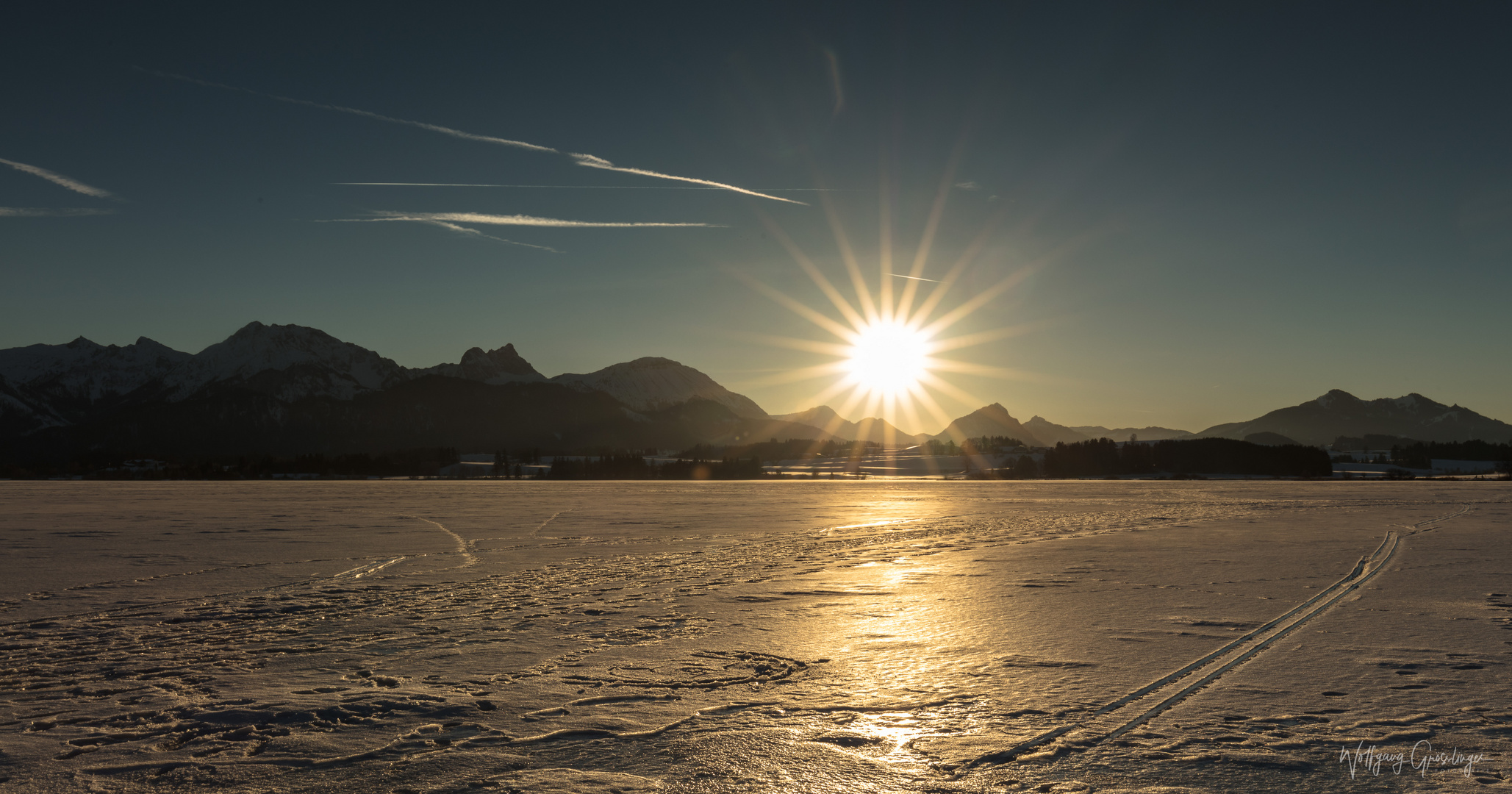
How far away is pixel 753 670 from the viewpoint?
9.34 meters

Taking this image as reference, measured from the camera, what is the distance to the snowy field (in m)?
6.29

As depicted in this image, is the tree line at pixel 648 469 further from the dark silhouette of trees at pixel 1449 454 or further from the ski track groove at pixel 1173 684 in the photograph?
the dark silhouette of trees at pixel 1449 454

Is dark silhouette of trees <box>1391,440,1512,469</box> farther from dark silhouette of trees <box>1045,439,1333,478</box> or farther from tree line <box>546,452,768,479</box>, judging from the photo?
tree line <box>546,452,768,479</box>

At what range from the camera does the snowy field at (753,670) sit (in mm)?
6289

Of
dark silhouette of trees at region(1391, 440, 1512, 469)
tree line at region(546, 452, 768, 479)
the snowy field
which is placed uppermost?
dark silhouette of trees at region(1391, 440, 1512, 469)

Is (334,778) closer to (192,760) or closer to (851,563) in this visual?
(192,760)

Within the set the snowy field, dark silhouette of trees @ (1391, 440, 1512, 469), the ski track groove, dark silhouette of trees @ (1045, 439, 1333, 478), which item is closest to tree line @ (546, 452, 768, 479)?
dark silhouette of trees @ (1045, 439, 1333, 478)

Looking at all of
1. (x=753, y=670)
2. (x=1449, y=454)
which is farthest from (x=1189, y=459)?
(x=753, y=670)

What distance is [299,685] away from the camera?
28.5 ft

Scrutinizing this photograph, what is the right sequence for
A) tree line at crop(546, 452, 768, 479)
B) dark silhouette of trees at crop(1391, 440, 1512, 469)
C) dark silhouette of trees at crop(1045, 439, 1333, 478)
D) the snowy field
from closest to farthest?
1. the snowy field
2. dark silhouette of trees at crop(1045, 439, 1333, 478)
3. tree line at crop(546, 452, 768, 479)
4. dark silhouette of trees at crop(1391, 440, 1512, 469)

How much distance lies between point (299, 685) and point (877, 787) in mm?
6282

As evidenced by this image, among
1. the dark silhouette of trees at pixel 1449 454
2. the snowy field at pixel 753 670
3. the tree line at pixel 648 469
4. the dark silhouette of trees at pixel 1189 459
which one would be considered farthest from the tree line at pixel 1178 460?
the snowy field at pixel 753 670

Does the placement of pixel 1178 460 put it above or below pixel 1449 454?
below

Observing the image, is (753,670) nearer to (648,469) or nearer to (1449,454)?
(648,469)
